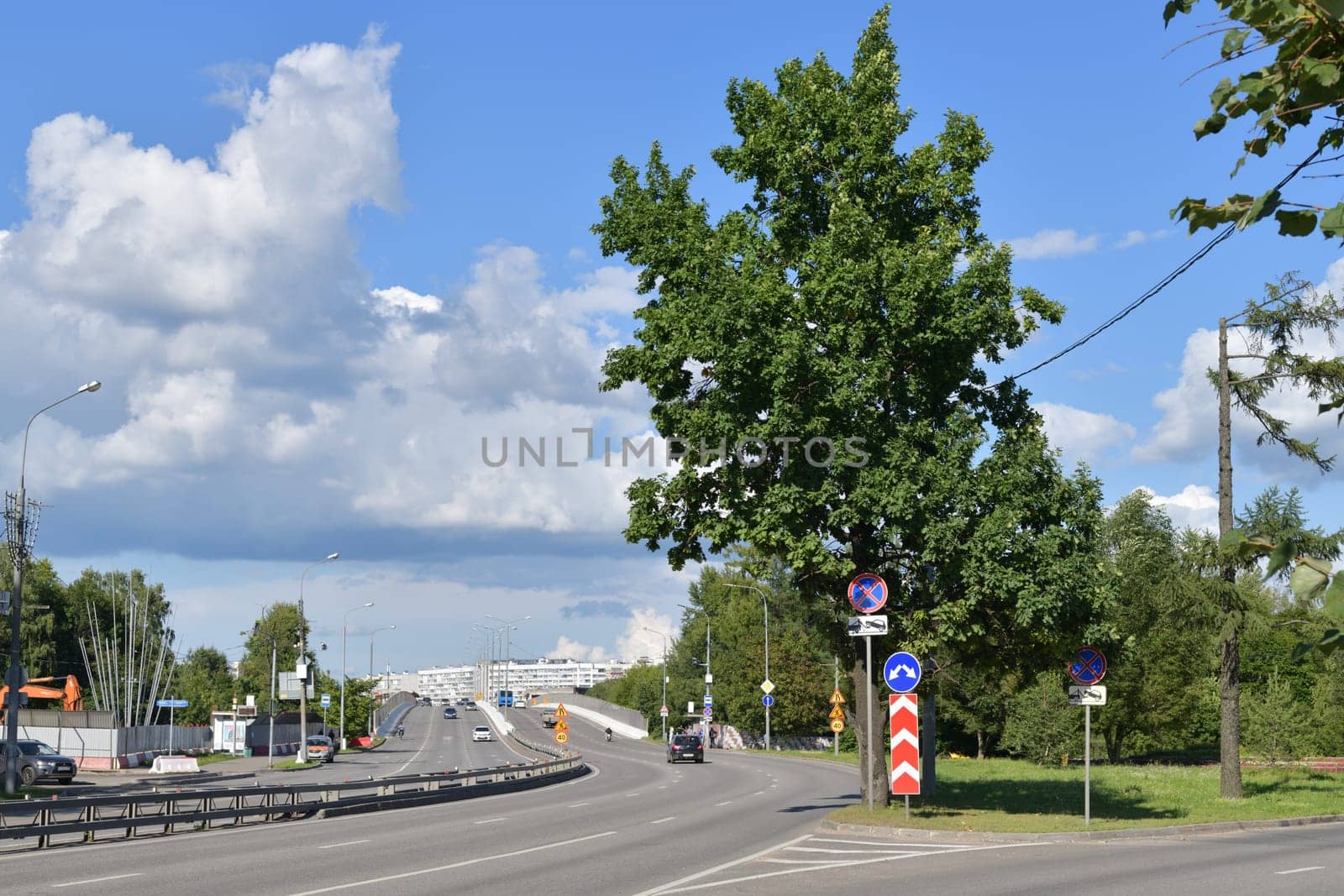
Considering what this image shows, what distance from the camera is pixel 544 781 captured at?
44.8 m

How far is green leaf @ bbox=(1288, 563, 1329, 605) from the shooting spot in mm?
3498

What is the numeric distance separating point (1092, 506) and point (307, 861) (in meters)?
15.5

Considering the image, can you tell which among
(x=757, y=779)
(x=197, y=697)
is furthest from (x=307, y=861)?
(x=197, y=697)

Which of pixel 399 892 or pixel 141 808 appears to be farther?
pixel 141 808

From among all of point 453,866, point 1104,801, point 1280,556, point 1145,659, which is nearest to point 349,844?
point 453,866

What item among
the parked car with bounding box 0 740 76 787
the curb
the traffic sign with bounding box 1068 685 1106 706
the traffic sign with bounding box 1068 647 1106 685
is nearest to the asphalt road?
the curb

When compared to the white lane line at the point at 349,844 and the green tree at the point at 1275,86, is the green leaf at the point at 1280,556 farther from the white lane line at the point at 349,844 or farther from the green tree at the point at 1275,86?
the white lane line at the point at 349,844

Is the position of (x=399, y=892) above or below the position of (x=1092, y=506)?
below

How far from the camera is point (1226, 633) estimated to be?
30.0 metres

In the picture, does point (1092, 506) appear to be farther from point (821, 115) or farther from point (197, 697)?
point (197, 697)

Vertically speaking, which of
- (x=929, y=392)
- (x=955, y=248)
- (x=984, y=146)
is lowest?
(x=929, y=392)

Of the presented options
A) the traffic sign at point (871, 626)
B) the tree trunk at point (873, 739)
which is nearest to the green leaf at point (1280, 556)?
the traffic sign at point (871, 626)

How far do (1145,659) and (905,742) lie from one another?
35649 millimetres

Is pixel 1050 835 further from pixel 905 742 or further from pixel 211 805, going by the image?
pixel 211 805
